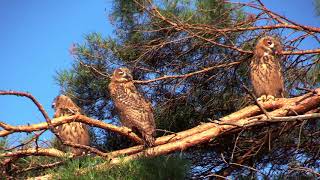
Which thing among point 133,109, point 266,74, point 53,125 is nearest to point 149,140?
point 133,109

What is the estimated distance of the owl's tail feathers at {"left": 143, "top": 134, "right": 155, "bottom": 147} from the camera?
6.34 meters

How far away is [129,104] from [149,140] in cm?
98

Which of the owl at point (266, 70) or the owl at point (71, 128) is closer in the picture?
the owl at point (266, 70)

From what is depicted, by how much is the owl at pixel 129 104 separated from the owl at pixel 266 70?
1.43 metres

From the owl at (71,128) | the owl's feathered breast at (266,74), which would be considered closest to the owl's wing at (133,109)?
the owl at (71,128)

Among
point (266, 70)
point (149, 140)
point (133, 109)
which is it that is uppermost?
point (266, 70)

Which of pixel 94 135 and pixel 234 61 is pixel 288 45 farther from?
pixel 94 135

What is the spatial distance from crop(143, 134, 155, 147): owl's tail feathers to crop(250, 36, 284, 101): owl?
1617 mm

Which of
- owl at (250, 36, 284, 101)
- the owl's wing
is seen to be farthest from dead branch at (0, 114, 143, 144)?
owl at (250, 36, 284, 101)

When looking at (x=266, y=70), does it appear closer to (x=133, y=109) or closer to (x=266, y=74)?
(x=266, y=74)

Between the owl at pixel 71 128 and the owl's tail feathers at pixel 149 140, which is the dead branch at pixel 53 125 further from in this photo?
the owl at pixel 71 128

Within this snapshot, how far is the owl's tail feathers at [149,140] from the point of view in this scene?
634cm

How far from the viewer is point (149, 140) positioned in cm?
639

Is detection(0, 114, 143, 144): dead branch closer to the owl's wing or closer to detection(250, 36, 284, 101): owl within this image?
the owl's wing
